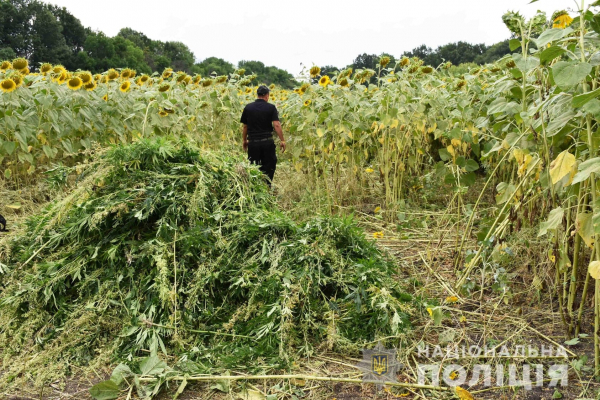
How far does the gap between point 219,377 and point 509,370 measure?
4.05ft

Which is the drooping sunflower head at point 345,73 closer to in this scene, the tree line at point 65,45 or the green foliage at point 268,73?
the tree line at point 65,45

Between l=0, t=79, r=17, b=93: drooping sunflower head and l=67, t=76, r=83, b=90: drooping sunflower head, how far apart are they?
480 millimetres

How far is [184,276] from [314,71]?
Answer: 2.96 meters

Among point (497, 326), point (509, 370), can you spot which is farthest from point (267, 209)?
point (509, 370)

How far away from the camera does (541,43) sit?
2033 millimetres

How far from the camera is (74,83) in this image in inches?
200

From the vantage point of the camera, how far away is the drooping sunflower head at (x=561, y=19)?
2544 mm

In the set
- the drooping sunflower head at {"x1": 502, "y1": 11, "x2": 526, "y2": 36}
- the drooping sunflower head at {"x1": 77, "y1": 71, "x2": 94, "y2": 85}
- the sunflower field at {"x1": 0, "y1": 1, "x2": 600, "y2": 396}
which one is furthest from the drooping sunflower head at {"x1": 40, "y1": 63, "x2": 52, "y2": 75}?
the drooping sunflower head at {"x1": 502, "y1": 11, "x2": 526, "y2": 36}

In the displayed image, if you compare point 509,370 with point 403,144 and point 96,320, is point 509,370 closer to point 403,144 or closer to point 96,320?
point 96,320

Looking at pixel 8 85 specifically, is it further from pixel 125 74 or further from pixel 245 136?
pixel 245 136

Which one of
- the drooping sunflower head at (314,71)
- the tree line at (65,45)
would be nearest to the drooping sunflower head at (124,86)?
the drooping sunflower head at (314,71)

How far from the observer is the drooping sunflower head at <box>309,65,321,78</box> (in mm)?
5070

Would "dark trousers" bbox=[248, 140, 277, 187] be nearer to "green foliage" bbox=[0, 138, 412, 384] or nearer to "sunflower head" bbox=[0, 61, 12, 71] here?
"green foliage" bbox=[0, 138, 412, 384]

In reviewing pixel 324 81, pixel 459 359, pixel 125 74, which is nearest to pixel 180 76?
pixel 125 74
